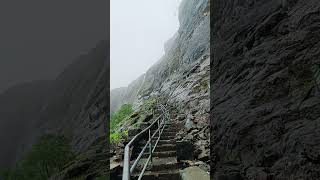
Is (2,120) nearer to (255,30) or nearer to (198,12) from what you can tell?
(198,12)

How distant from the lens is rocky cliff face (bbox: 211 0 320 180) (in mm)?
4793

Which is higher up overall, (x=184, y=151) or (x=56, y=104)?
(x=56, y=104)

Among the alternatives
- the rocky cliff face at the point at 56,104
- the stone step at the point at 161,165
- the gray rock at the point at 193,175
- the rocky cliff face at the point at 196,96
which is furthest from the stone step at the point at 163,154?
the rocky cliff face at the point at 56,104

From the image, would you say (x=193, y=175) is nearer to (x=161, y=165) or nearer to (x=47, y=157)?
(x=161, y=165)

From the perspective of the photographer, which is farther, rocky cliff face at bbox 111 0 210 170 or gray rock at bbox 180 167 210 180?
rocky cliff face at bbox 111 0 210 170

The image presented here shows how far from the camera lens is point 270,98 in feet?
19.6

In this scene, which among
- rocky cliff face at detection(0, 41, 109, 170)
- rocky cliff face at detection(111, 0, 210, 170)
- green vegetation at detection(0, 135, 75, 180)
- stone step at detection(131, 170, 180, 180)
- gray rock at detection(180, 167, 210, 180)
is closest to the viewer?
gray rock at detection(180, 167, 210, 180)

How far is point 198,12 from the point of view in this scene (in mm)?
35500

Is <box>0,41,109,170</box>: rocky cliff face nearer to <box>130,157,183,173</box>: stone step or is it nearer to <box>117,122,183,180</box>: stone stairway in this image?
<box>117,122,183,180</box>: stone stairway

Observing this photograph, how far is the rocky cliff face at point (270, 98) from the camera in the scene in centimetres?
479

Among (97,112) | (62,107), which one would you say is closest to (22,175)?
(97,112)

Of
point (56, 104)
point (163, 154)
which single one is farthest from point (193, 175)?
point (56, 104)

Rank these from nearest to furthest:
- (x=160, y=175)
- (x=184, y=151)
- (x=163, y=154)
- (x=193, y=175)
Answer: (x=193, y=175) < (x=160, y=175) < (x=184, y=151) < (x=163, y=154)

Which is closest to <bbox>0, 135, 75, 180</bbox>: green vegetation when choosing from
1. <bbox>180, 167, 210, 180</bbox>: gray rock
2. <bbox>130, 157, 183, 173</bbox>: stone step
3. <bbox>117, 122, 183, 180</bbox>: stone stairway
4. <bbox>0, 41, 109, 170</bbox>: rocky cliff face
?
<bbox>0, 41, 109, 170</bbox>: rocky cliff face
